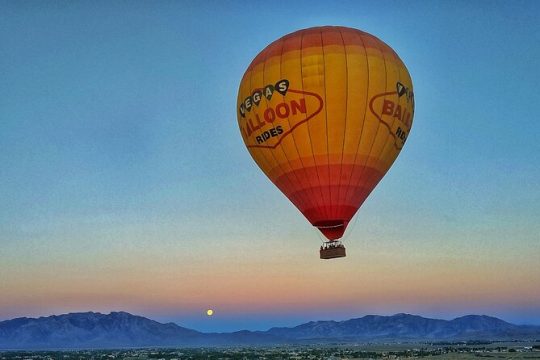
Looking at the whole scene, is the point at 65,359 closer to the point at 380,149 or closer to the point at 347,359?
the point at 347,359

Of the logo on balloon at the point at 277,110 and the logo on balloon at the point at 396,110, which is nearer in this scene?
the logo on balloon at the point at 277,110

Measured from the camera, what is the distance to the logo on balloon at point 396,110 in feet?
105

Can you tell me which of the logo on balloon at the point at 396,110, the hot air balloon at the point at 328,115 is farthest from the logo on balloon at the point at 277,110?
the logo on balloon at the point at 396,110

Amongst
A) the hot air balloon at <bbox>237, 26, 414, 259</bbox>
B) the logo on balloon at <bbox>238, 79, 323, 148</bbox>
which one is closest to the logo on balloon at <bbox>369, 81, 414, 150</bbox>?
the hot air balloon at <bbox>237, 26, 414, 259</bbox>

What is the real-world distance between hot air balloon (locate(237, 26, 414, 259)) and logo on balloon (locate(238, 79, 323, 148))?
0.17ft

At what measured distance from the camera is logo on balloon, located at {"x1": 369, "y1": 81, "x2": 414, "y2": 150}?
1257 inches

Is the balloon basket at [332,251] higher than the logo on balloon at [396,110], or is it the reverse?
the logo on balloon at [396,110]

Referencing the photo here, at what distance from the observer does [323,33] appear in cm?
3250

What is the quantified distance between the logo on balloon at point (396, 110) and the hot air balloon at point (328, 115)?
0.06 m

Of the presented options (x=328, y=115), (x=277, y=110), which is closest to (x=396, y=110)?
(x=328, y=115)

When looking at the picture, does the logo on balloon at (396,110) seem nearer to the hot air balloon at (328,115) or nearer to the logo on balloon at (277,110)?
the hot air balloon at (328,115)

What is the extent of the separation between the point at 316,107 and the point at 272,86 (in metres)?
2.74

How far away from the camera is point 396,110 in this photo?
108 ft

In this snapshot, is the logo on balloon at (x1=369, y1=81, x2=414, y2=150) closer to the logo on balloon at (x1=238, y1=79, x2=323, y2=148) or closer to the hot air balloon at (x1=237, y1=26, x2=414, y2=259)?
the hot air balloon at (x1=237, y1=26, x2=414, y2=259)
